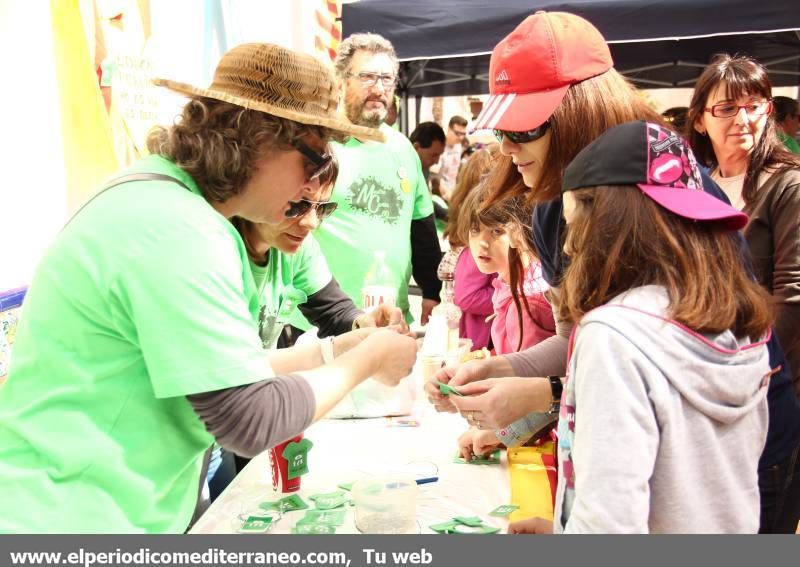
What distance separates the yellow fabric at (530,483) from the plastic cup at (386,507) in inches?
9.5

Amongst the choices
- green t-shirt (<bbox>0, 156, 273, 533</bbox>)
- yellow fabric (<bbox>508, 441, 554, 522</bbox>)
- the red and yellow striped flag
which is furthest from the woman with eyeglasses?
the red and yellow striped flag

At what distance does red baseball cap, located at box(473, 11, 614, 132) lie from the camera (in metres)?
1.51

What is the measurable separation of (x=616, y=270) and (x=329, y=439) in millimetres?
1227

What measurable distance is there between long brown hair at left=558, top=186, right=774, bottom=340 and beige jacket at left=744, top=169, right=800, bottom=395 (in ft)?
4.68

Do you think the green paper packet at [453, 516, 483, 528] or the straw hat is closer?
the straw hat

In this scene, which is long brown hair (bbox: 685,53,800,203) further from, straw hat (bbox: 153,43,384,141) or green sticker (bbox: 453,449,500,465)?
straw hat (bbox: 153,43,384,141)

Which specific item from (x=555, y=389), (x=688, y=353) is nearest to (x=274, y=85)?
(x=688, y=353)

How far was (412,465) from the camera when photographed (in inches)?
76.0

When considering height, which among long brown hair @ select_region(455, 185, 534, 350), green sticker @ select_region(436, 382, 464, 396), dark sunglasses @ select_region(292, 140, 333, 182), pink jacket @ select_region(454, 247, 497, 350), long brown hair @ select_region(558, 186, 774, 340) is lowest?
pink jacket @ select_region(454, 247, 497, 350)

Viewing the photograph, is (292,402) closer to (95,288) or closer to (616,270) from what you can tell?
(95,288)

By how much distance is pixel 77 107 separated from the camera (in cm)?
225

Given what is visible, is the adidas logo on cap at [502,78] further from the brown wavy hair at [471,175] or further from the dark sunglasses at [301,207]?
the brown wavy hair at [471,175]

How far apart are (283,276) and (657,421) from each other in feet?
3.56

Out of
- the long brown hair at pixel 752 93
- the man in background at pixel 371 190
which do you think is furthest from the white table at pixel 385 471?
the long brown hair at pixel 752 93
